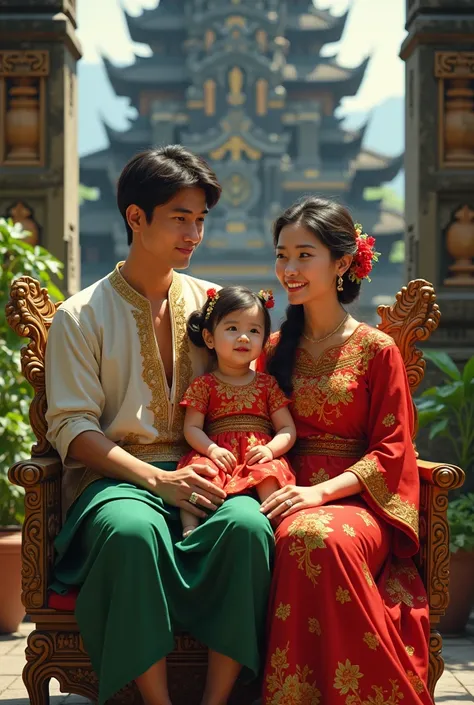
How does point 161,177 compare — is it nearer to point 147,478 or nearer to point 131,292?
point 131,292

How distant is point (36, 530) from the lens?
3.01m

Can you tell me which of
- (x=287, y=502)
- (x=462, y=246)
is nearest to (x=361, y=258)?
(x=287, y=502)

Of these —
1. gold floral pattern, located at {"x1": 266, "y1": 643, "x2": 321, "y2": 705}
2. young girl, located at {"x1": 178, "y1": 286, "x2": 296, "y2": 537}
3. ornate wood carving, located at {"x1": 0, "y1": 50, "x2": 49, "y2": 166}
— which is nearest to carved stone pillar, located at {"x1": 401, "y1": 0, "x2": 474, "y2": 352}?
ornate wood carving, located at {"x1": 0, "y1": 50, "x2": 49, "y2": 166}

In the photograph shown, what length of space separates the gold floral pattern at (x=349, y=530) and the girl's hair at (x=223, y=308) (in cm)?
64

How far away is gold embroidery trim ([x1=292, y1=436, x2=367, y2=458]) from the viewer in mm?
3168

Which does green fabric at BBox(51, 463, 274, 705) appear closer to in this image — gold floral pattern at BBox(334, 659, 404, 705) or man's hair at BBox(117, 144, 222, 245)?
gold floral pattern at BBox(334, 659, 404, 705)

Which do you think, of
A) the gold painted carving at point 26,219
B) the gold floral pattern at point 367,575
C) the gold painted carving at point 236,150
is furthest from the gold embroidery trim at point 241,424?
the gold painted carving at point 236,150

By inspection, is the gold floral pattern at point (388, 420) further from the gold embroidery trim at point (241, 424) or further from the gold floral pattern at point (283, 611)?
the gold floral pattern at point (283, 611)

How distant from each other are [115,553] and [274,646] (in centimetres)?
44

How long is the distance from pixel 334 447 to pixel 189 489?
45 centimetres

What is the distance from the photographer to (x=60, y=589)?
116 inches

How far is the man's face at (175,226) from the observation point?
10.5 feet

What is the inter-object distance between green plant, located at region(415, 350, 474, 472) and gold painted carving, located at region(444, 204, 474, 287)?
46cm

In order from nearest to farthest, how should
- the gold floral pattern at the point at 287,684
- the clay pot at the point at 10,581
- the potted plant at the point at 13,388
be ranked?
the gold floral pattern at the point at 287,684, the clay pot at the point at 10,581, the potted plant at the point at 13,388
